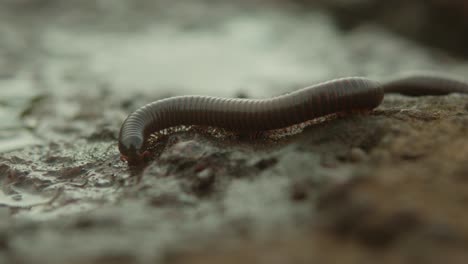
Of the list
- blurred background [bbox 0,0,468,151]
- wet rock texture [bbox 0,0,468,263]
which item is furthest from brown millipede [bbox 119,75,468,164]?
blurred background [bbox 0,0,468,151]

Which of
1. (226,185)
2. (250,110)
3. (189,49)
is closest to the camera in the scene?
(226,185)

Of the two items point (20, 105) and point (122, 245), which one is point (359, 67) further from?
point (122, 245)

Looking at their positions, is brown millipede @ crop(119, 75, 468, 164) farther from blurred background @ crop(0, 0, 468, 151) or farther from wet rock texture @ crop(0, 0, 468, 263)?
blurred background @ crop(0, 0, 468, 151)

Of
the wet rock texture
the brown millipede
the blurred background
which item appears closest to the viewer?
the wet rock texture

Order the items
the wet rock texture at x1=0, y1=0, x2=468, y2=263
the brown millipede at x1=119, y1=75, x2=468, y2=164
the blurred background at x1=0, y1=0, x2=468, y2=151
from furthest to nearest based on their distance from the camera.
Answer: the blurred background at x1=0, y1=0, x2=468, y2=151, the brown millipede at x1=119, y1=75, x2=468, y2=164, the wet rock texture at x1=0, y1=0, x2=468, y2=263

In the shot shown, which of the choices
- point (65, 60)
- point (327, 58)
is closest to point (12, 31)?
point (65, 60)

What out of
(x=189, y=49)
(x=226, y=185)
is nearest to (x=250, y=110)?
(x=226, y=185)

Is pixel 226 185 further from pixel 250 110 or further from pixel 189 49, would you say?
pixel 189 49

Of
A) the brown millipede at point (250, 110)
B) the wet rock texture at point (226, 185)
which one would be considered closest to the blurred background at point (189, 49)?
the wet rock texture at point (226, 185)
